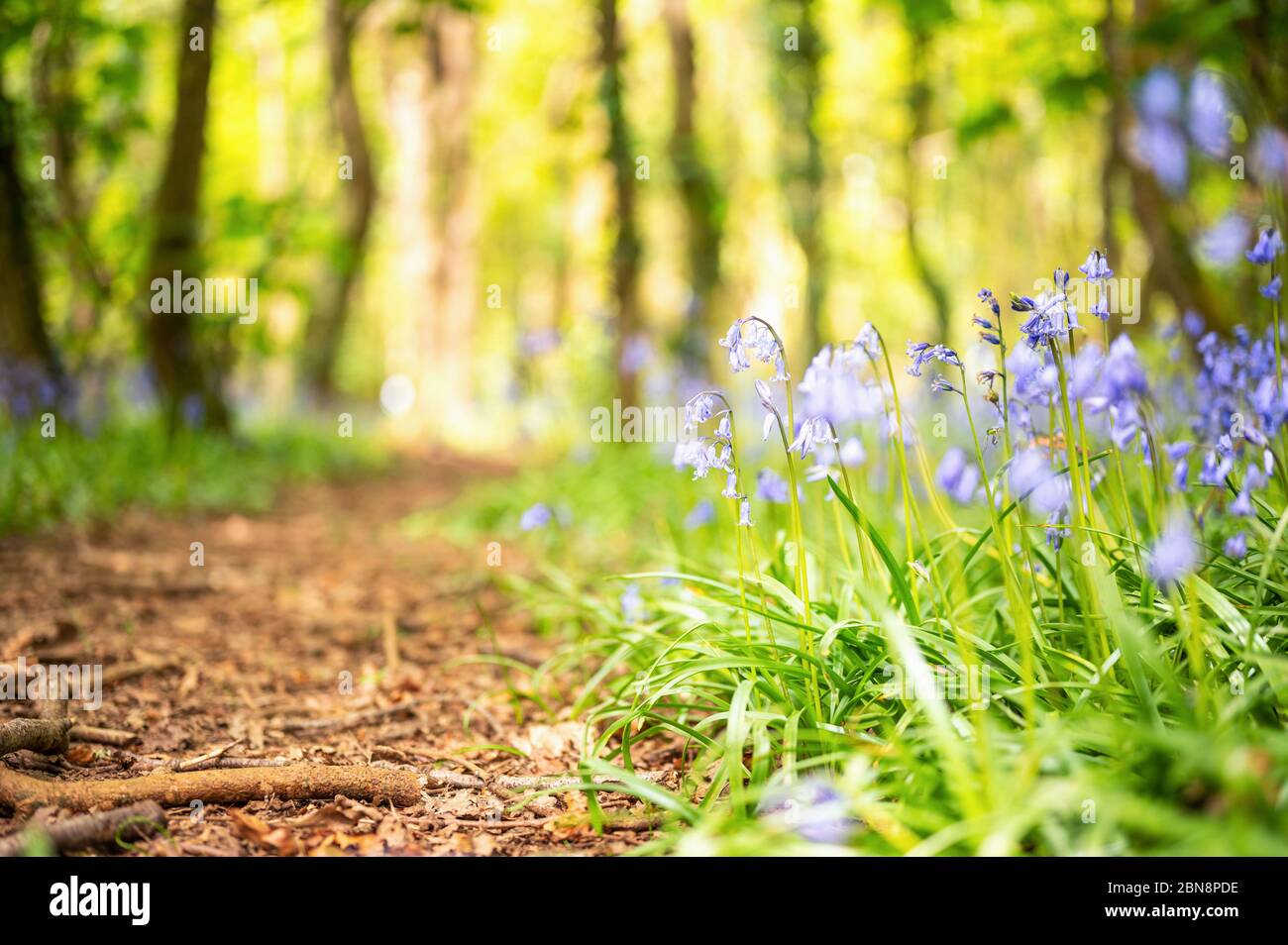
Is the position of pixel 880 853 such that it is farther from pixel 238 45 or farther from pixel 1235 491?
pixel 238 45

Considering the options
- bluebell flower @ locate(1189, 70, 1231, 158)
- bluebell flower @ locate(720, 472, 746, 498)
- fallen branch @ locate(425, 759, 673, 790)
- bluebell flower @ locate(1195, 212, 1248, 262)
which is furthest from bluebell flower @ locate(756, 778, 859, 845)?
bluebell flower @ locate(1189, 70, 1231, 158)

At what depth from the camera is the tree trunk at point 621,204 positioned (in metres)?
7.46

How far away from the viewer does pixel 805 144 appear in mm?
8367

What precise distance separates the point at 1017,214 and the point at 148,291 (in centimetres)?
1525

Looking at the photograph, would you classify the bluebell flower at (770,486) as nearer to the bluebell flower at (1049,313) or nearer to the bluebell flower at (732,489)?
the bluebell flower at (732,489)

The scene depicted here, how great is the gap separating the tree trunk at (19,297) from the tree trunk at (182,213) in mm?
1008

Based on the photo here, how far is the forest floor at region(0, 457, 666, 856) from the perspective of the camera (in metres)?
1.89

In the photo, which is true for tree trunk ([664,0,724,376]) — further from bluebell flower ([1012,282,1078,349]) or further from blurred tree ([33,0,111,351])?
bluebell flower ([1012,282,1078,349])

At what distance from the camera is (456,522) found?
5.98 m

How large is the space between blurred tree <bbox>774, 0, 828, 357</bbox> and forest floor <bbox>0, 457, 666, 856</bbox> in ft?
14.9

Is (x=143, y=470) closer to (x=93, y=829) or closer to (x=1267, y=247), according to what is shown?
(x=93, y=829)

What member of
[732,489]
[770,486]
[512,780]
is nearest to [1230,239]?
[770,486]

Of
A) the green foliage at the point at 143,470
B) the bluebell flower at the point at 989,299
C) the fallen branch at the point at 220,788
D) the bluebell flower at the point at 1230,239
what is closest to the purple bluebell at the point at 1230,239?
the bluebell flower at the point at 1230,239

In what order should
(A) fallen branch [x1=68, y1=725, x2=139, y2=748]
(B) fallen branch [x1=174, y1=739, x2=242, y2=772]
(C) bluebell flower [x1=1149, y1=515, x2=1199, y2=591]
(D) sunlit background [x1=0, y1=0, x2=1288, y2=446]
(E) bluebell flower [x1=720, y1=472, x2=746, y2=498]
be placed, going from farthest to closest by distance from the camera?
1. (D) sunlit background [x1=0, y1=0, x2=1288, y2=446]
2. (A) fallen branch [x1=68, y1=725, x2=139, y2=748]
3. (B) fallen branch [x1=174, y1=739, x2=242, y2=772]
4. (E) bluebell flower [x1=720, y1=472, x2=746, y2=498]
5. (C) bluebell flower [x1=1149, y1=515, x2=1199, y2=591]
